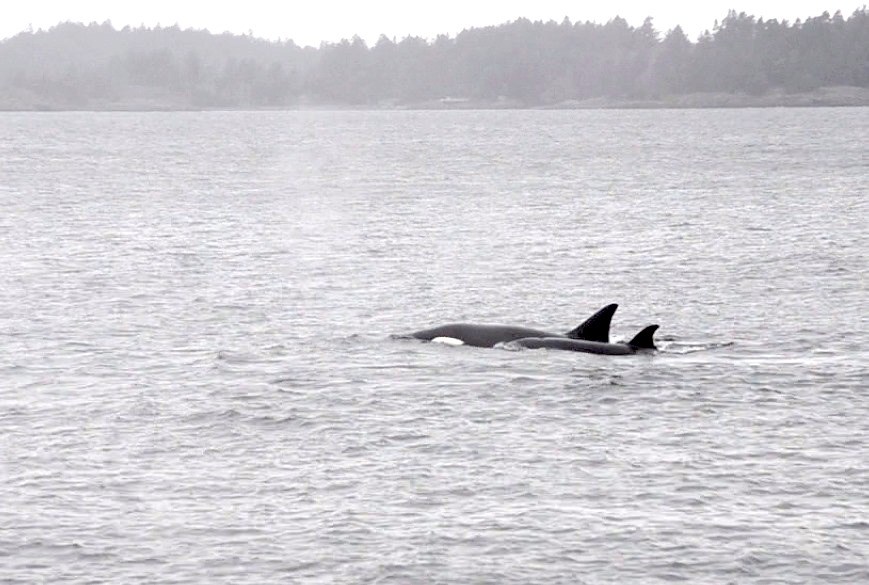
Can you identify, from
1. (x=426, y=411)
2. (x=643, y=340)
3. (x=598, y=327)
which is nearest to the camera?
(x=426, y=411)

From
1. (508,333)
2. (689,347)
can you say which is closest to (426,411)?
(508,333)

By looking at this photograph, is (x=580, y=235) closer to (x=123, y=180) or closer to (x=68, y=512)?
(x=68, y=512)

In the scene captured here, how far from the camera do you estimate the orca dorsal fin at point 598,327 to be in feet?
103

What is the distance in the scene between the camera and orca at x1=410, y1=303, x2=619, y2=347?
31438 millimetres

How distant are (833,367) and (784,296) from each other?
1084cm

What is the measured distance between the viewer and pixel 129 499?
67.7 feet

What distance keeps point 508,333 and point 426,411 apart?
6175 mm

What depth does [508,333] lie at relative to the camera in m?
31.6

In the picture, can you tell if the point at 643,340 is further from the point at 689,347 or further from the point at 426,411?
the point at 426,411

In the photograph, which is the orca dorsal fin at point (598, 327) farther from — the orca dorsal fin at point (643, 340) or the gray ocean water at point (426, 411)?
the gray ocean water at point (426, 411)

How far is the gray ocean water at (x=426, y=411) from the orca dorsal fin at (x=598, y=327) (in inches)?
48.2

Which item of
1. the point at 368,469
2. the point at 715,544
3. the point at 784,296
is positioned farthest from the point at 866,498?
the point at 784,296

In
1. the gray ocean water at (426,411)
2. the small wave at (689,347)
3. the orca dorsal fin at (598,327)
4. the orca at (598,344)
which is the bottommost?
the gray ocean water at (426,411)

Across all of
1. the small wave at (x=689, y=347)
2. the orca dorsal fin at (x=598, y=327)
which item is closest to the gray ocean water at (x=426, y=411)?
the small wave at (x=689, y=347)
